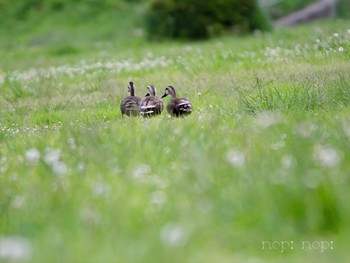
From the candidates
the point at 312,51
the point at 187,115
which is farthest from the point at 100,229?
the point at 312,51

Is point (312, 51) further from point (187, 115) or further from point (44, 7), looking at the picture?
point (44, 7)

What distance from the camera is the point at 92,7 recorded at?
1299 inches

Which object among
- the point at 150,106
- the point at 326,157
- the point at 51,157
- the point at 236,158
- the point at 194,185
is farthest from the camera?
the point at 150,106

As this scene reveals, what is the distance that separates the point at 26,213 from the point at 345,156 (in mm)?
2438

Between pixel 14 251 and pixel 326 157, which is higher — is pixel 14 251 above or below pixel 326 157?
below

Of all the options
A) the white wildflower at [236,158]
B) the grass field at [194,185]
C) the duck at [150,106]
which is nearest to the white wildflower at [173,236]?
the grass field at [194,185]

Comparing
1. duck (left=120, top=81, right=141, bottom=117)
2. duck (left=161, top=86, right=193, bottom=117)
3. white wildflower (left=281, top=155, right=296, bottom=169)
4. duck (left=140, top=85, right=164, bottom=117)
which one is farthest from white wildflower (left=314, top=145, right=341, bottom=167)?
duck (left=120, top=81, right=141, bottom=117)

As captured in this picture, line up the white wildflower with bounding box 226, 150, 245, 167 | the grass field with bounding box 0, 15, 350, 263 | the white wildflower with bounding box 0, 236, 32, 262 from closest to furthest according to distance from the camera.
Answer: the white wildflower with bounding box 0, 236, 32, 262 < the grass field with bounding box 0, 15, 350, 263 < the white wildflower with bounding box 226, 150, 245, 167

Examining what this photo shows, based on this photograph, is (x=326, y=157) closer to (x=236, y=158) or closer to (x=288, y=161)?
(x=288, y=161)

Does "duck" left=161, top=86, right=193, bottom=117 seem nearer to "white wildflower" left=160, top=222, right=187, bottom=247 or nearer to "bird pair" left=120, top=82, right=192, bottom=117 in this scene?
"bird pair" left=120, top=82, right=192, bottom=117

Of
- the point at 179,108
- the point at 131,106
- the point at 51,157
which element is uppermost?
the point at 131,106

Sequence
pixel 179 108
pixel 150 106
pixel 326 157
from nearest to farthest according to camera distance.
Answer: pixel 326 157 → pixel 179 108 → pixel 150 106

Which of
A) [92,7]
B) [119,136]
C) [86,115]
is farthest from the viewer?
[92,7]

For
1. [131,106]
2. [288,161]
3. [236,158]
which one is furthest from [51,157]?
[131,106]
